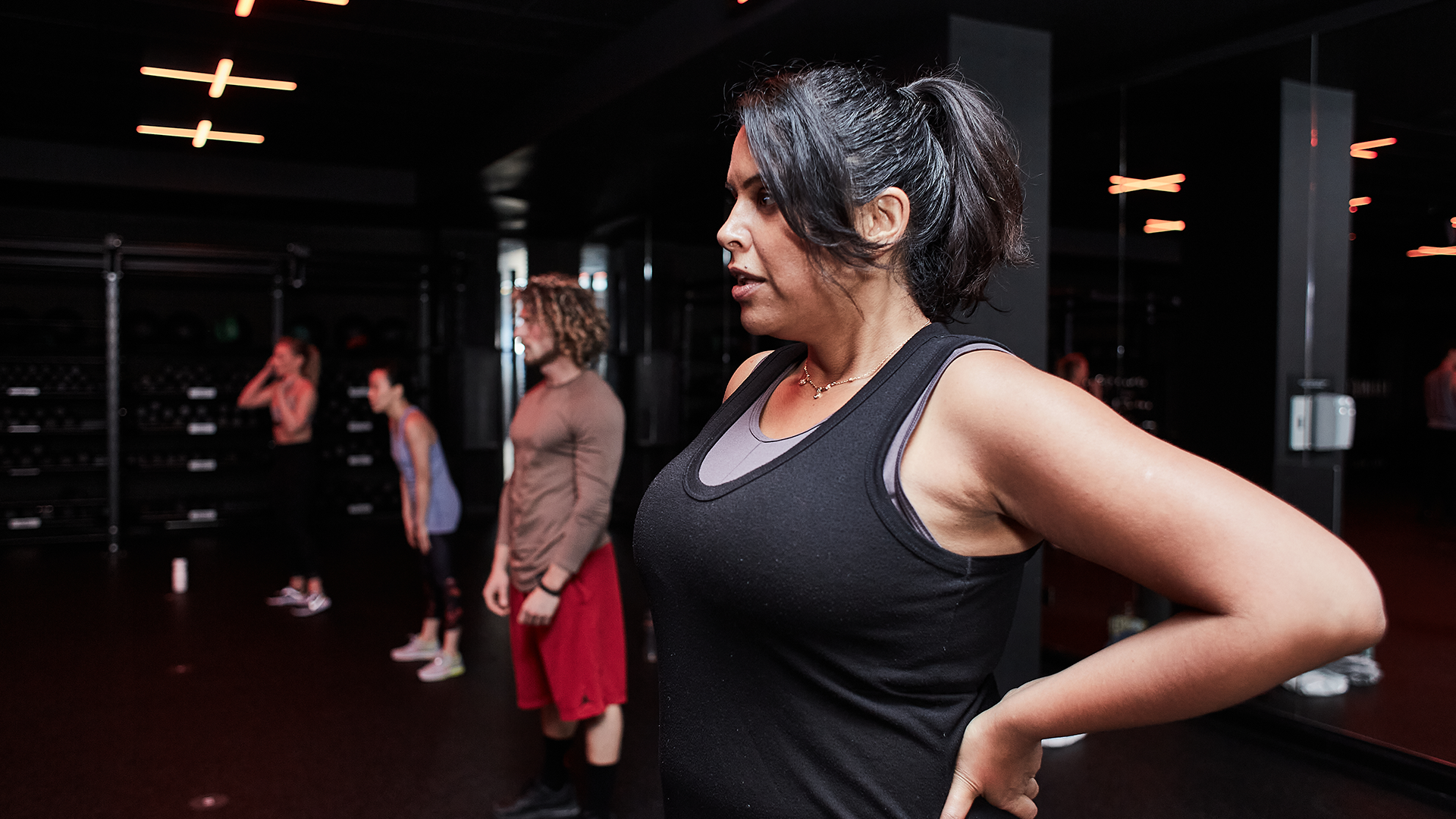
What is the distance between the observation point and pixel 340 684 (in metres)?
4.36

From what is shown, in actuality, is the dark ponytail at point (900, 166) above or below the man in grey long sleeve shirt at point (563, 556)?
above

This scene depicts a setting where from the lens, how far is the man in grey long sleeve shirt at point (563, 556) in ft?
9.01

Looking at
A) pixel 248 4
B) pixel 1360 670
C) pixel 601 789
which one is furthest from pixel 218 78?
pixel 1360 670

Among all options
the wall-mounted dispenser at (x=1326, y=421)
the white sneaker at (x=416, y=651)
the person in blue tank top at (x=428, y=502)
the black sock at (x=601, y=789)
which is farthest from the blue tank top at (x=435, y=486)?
the wall-mounted dispenser at (x=1326, y=421)

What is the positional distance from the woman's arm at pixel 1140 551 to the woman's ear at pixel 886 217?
0.17 metres

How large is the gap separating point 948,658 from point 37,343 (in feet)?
30.3

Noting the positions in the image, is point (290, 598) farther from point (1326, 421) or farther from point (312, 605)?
point (1326, 421)

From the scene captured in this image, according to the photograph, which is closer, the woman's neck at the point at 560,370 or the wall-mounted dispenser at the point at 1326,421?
the woman's neck at the point at 560,370

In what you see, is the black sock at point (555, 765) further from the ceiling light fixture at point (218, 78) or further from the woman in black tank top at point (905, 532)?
the ceiling light fixture at point (218, 78)

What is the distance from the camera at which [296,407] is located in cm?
570

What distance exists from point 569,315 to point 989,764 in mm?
2311

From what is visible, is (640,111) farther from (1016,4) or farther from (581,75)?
(1016,4)

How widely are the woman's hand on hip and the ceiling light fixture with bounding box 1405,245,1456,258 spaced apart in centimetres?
342

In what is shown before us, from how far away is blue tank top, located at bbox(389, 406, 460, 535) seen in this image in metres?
4.43
